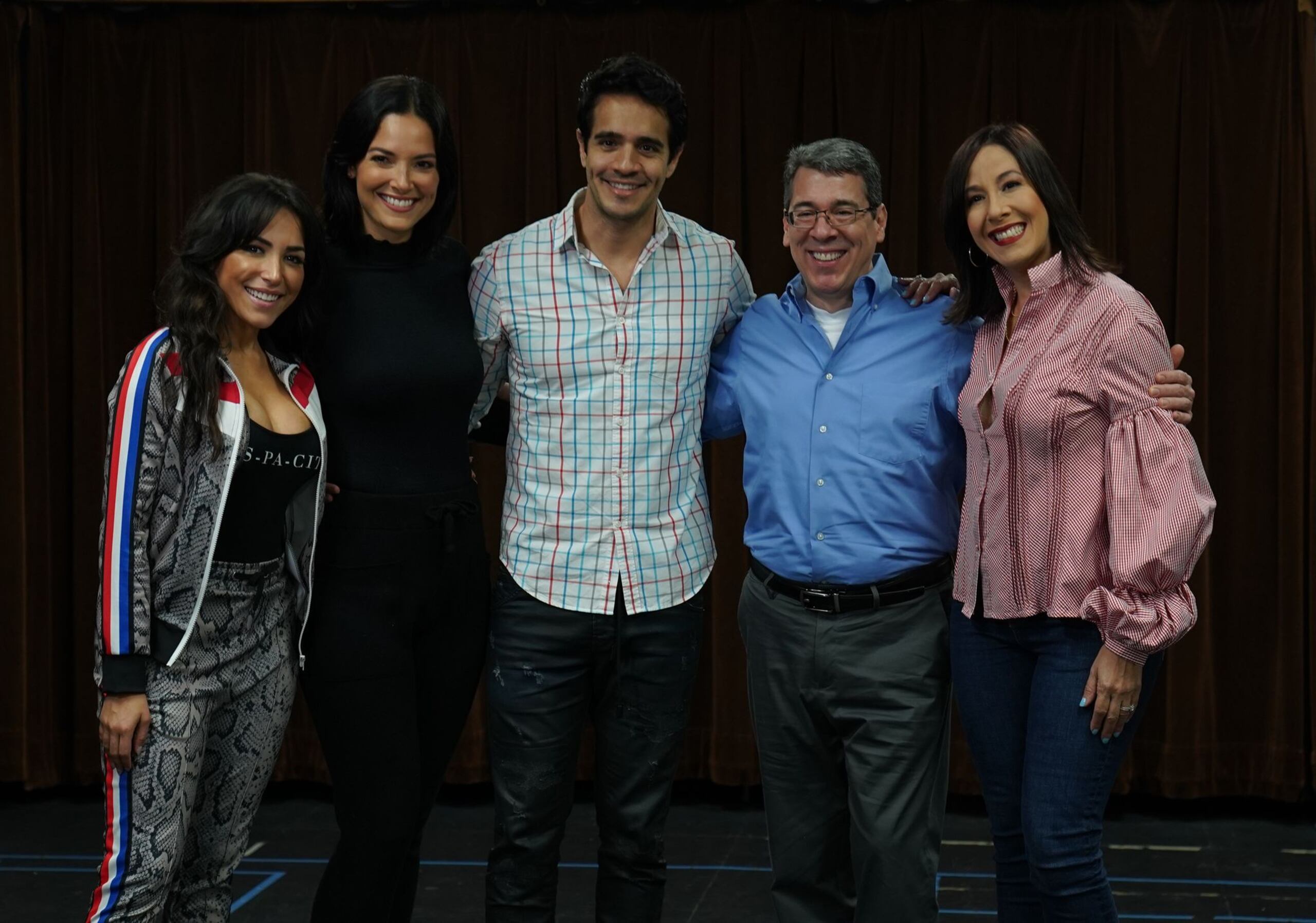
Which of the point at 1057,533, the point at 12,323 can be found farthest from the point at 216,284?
the point at 12,323

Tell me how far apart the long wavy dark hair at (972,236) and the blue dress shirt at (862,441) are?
9 centimetres

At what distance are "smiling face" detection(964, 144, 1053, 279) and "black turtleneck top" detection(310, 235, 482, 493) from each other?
0.98 m

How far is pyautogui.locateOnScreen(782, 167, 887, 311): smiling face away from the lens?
2.59m

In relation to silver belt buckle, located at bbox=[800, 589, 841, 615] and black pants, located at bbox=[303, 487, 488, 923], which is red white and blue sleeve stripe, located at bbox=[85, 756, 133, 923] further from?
silver belt buckle, located at bbox=[800, 589, 841, 615]

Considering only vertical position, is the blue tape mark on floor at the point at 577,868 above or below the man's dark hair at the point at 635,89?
below

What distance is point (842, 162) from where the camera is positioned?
8.52 ft

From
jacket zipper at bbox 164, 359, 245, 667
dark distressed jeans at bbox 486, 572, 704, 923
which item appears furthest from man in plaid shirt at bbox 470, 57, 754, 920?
jacket zipper at bbox 164, 359, 245, 667

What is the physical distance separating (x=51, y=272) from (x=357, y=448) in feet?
9.00

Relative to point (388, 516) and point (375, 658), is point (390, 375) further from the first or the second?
point (375, 658)

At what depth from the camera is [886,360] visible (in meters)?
2.60

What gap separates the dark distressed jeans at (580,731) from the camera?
103 inches

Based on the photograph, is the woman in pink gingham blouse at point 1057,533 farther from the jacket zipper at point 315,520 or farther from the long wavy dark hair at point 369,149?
the jacket zipper at point 315,520

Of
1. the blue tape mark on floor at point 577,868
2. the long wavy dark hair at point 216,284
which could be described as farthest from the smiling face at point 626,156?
the blue tape mark on floor at point 577,868

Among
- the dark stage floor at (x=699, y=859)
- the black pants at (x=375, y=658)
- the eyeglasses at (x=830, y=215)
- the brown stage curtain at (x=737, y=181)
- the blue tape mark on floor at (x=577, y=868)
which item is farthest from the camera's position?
the brown stage curtain at (x=737, y=181)
